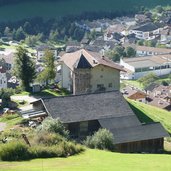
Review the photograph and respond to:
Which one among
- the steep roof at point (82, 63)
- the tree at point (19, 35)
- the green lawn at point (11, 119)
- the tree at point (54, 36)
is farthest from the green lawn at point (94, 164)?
the tree at point (19, 35)

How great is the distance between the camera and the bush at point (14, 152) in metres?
17.9

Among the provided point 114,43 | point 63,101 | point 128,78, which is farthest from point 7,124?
point 114,43

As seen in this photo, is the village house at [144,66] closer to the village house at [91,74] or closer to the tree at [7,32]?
the tree at [7,32]

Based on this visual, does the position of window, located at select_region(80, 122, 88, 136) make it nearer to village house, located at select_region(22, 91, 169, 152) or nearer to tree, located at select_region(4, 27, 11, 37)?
village house, located at select_region(22, 91, 169, 152)

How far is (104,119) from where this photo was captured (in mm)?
27984

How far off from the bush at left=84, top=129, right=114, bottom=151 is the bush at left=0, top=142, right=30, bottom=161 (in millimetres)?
6512

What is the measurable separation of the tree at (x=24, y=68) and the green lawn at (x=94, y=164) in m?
18.0

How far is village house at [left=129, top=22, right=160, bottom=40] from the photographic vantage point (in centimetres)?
10825

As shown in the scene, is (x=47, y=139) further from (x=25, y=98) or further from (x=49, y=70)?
(x=49, y=70)

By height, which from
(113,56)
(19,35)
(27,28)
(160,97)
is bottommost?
(160,97)

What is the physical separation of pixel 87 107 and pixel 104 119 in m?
1.30

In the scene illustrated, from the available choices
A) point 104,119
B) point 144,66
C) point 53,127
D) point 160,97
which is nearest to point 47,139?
point 53,127

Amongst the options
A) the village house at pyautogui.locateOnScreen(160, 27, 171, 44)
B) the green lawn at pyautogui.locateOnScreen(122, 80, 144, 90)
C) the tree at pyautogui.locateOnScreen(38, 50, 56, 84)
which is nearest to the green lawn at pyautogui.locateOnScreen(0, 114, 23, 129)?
the tree at pyautogui.locateOnScreen(38, 50, 56, 84)

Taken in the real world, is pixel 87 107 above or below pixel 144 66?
above
